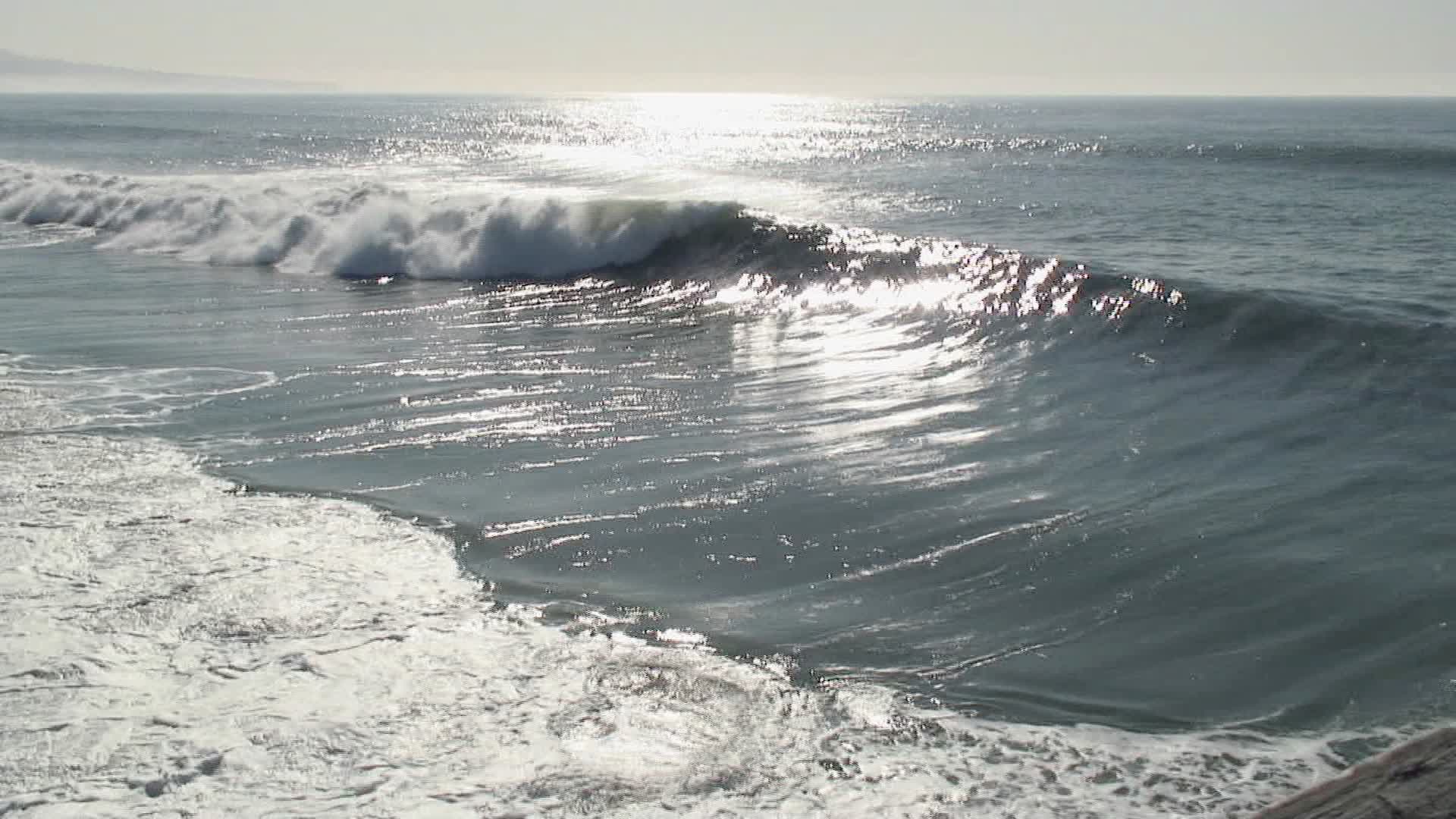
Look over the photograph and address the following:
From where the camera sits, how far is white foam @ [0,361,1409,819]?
4.39m

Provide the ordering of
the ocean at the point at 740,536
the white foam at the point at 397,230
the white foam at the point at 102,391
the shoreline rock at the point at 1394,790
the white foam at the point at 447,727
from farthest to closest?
the white foam at the point at 397,230
the white foam at the point at 102,391
the ocean at the point at 740,536
the white foam at the point at 447,727
the shoreline rock at the point at 1394,790

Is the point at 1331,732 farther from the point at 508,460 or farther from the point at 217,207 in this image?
the point at 217,207

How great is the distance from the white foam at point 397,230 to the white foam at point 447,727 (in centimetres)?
1437

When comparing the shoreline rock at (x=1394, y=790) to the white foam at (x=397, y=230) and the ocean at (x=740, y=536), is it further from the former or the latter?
the white foam at (x=397, y=230)

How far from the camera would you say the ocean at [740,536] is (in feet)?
15.4

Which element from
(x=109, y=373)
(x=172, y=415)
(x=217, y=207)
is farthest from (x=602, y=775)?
(x=217, y=207)

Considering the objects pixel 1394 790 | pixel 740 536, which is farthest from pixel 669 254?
pixel 1394 790

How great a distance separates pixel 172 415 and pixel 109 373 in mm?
2037

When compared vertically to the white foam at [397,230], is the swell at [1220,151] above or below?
above

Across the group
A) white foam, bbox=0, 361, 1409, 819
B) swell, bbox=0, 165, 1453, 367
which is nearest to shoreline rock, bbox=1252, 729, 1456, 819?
white foam, bbox=0, 361, 1409, 819

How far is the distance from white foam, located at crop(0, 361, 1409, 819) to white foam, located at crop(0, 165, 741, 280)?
1437 cm

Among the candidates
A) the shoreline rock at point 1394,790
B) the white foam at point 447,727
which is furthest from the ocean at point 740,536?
the shoreline rock at point 1394,790

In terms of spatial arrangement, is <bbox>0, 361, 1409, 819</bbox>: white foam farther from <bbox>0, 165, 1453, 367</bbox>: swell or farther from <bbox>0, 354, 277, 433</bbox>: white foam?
<bbox>0, 165, 1453, 367</bbox>: swell

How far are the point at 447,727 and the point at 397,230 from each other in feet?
59.9
